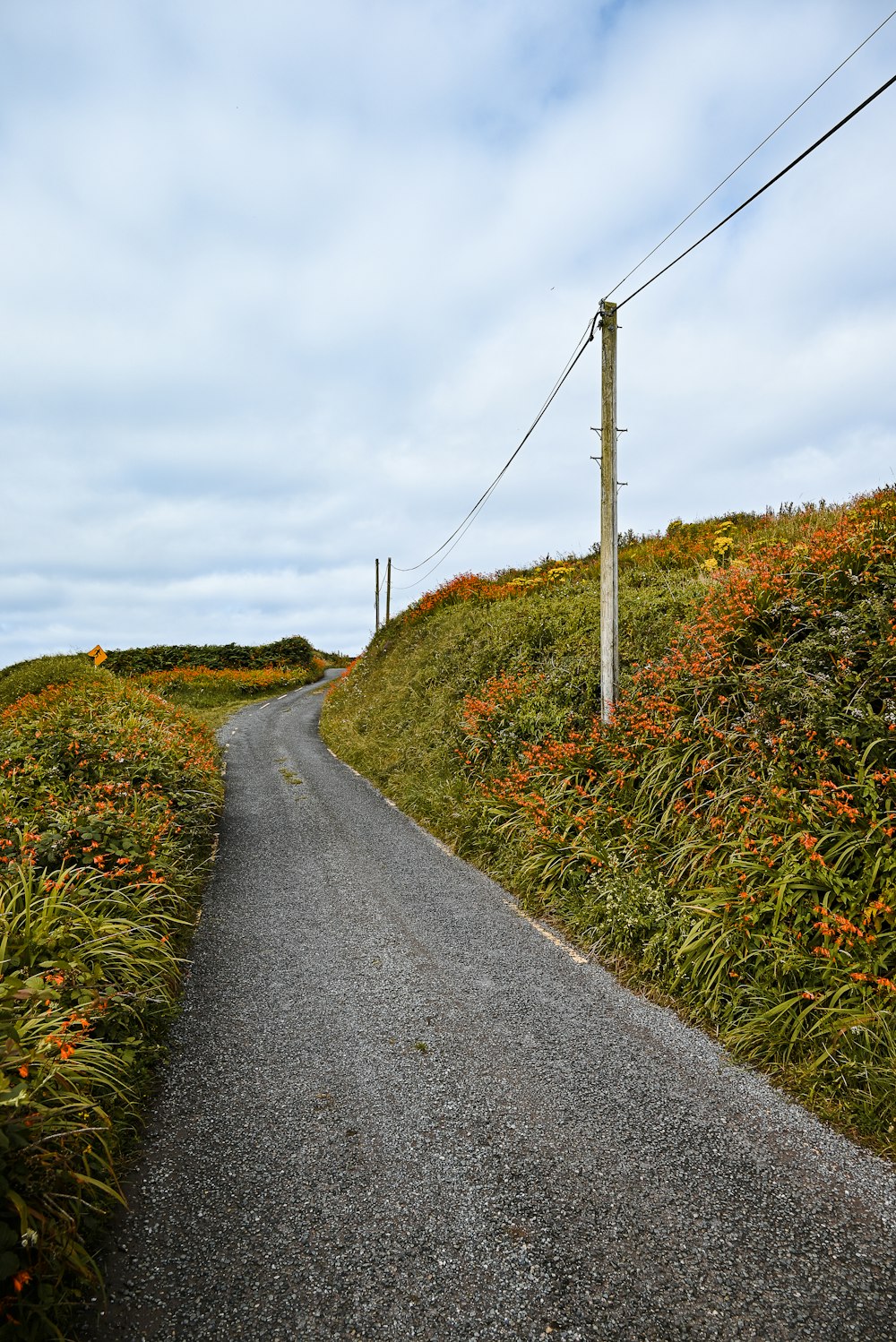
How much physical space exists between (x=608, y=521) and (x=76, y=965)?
6569 mm

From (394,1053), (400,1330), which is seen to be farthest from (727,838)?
(400,1330)

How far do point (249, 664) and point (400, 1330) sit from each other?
3646 centimetres

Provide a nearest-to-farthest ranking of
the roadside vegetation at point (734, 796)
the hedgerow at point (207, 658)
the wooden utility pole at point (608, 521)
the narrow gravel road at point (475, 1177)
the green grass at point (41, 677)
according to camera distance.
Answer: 1. the narrow gravel road at point (475, 1177)
2. the roadside vegetation at point (734, 796)
3. the wooden utility pole at point (608, 521)
4. the green grass at point (41, 677)
5. the hedgerow at point (207, 658)

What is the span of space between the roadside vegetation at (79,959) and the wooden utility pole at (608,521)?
5.00 m

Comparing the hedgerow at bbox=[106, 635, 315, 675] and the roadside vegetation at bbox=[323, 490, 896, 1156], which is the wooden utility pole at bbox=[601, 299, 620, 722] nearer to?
the roadside vegetation at bbox=[323, 490, 896, 1156]

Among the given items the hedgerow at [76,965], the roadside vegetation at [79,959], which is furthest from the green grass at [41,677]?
the hedgerow at [76,965]

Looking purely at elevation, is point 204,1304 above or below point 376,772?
below

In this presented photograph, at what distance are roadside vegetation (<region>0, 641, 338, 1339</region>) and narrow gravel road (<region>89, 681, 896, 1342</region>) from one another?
0.76 feet

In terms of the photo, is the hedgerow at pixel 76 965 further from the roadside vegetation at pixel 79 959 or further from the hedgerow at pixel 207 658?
the hedgerow at pixel 207 658

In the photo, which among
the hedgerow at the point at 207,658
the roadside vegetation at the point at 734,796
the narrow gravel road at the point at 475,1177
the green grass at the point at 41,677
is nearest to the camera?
the narrow gravel road at the point at 475,1177

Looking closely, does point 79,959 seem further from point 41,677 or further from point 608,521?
point 41,677

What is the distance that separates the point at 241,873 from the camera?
7898mm

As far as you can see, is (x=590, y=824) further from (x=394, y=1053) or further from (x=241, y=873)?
(x=241, y=873)

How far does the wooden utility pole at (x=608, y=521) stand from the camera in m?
7.78
